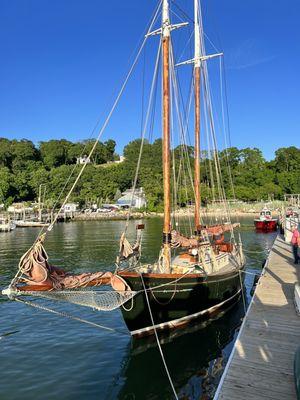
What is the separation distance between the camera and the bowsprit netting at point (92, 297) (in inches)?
404

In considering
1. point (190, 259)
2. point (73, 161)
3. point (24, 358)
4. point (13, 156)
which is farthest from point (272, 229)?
point (73, 161)

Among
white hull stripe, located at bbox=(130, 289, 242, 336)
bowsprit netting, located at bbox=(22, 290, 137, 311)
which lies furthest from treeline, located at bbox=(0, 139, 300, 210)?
bowsprit netting, located at bbox=(22, 290, 137, 311)

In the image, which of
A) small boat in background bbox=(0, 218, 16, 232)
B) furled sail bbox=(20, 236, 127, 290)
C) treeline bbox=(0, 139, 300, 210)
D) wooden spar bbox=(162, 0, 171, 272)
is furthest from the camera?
treeline bbox=(0, 139, 300, 210)

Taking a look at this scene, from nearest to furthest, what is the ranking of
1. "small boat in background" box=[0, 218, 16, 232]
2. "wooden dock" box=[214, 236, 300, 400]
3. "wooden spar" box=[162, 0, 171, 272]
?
1. "wooden dock" box=[214, 236, 300, 400]
2. "wooden spar" box=[162, 0, 171, 272]
3. "small boat in background" box=[0, 218, 16, 232]

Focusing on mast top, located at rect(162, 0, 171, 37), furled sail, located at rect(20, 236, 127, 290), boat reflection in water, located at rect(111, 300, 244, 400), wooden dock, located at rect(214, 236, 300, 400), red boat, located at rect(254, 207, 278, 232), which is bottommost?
boat reflection in water, located at rect(111, 300, 244, 400)

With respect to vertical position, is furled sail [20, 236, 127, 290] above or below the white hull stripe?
above

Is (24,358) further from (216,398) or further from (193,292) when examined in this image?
(216,398)

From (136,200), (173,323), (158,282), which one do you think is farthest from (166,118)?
(136,200)

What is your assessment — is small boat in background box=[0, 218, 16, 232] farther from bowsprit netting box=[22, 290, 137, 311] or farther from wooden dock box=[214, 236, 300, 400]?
bowsprit netting box=[22, 290, 137, 311]

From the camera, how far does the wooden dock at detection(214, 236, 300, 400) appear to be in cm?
757

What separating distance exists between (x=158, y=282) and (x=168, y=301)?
3.18 feet

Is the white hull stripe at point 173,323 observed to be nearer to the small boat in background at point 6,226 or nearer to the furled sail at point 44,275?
the furled sail at point 44,275

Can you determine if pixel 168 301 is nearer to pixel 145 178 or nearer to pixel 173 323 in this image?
pixel 173 323

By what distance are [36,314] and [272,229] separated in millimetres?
49346
